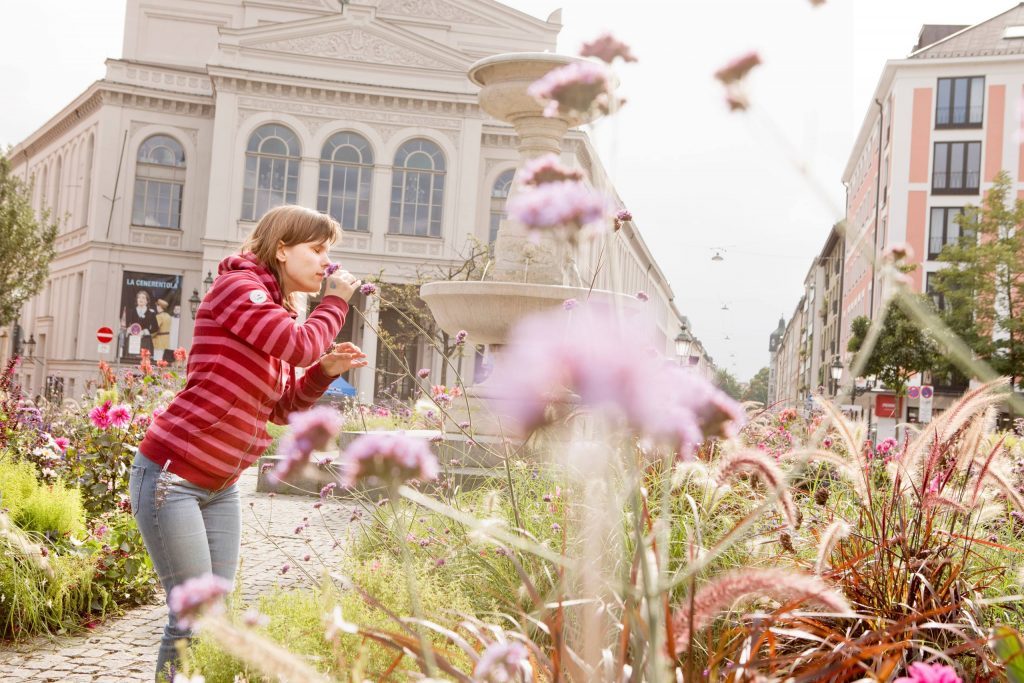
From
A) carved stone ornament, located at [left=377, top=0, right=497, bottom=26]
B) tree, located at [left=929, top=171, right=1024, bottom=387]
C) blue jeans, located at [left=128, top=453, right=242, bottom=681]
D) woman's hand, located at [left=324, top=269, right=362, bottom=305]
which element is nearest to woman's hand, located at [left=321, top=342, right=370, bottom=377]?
woman's hand, located at [left=324, top=269, right=362, bottom=305]

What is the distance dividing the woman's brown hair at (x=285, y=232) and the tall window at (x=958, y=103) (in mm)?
46172

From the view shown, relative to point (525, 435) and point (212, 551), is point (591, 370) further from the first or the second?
point (212, 551)

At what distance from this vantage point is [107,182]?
119 ft

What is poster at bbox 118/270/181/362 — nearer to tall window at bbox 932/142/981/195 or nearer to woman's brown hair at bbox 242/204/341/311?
tall window at bbox 932/142/981/195

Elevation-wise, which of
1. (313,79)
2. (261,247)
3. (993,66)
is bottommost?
(261,247)

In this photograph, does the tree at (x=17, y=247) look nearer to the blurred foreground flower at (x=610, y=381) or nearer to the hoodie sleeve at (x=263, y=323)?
the hoodie sleeve at (x=263, y=323)

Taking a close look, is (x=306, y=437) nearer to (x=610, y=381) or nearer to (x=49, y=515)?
(x=610, y=381)

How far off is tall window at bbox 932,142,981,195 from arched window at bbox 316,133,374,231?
2608 centimetres

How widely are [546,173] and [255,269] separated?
1616mm

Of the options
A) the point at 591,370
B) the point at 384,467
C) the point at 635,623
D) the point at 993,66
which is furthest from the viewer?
the point at 993,66

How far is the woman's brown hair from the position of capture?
2816 mm

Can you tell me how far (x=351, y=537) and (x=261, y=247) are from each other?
2493 mm

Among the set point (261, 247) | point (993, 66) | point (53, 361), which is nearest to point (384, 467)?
point (261, 247)

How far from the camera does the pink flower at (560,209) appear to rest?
1.17 metres
